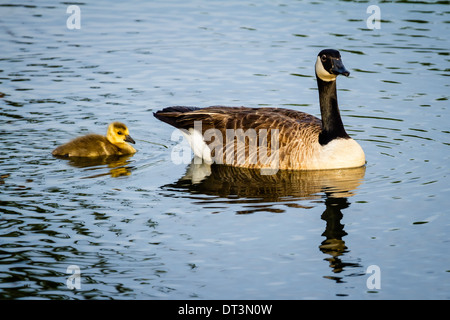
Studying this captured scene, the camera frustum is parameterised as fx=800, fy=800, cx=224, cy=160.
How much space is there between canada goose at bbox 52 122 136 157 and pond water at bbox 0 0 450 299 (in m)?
0.28

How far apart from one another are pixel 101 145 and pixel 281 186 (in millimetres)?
2863

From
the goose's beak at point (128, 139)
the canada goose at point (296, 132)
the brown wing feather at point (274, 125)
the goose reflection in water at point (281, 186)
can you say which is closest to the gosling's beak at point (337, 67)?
the canada goose at point (296, 132)

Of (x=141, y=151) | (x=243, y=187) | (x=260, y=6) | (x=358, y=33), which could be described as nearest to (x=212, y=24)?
(x=260, y=6)

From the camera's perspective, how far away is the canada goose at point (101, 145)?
448 inches

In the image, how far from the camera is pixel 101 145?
11.6 metres

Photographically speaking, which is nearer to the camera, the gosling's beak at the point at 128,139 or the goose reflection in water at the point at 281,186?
the goose reflection in water at the point at 281,186

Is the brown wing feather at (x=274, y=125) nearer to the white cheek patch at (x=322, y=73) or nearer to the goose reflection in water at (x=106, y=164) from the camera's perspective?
the white cheek patch at (x=322, y=73)

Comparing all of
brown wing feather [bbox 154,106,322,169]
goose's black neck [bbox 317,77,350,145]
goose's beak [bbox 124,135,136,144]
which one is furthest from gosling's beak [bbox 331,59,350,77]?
goose's beak [bbox 124,135,136,144]

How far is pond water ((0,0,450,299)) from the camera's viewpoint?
7.59m

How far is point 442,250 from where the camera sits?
820cm

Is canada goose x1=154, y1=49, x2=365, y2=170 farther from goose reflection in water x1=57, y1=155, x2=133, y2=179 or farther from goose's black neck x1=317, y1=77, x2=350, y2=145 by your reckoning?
goose reflection in water x1=57, y1=155, x2=133, y2=179

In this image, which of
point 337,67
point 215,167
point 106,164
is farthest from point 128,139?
point 337,67

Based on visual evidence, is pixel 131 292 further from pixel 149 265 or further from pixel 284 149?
pixel 284 149

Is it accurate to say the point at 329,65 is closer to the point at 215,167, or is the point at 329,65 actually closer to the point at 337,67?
the point at 337,67
